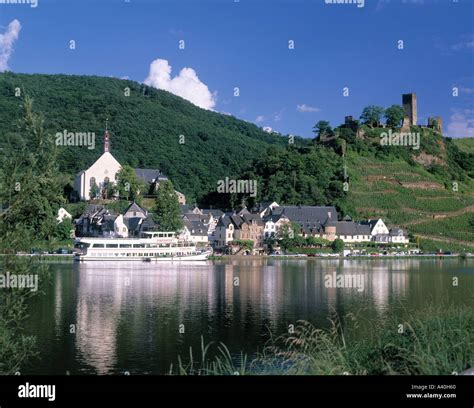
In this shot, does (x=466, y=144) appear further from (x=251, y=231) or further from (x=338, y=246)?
(x=251, y=231)

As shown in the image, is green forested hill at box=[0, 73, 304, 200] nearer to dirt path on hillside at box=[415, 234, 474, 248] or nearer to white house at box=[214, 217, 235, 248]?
white house at box=[214, 217, 235, 248]

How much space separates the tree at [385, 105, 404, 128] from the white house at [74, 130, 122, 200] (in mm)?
37987

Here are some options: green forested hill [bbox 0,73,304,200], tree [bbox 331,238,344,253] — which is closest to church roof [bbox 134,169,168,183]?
green forested hill [bbox 0,73,304,200]

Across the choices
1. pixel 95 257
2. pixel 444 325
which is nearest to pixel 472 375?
pixel 444 325

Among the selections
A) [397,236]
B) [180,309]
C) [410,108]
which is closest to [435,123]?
[410,108]

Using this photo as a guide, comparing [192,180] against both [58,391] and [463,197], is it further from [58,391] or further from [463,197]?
[58,391]

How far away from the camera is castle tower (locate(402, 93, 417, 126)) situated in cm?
8646

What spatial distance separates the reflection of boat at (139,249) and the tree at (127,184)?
1016 centimetres

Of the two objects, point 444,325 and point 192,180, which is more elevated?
point 192,180

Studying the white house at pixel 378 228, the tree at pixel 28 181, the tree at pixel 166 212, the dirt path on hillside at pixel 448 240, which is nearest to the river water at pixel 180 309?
the tree at pixel 28 181

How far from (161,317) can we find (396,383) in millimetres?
15362

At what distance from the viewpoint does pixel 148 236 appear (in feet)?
177

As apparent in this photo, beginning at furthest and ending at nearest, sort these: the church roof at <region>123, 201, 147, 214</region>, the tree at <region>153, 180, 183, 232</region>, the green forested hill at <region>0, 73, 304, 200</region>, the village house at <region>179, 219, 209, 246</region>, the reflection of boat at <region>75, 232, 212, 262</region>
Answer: the green forested hill at <region>0, 73, 304, 200</region> → the village house at <region>179, 219, 209, 246</region> → the church roof at <region>123, 201, 147, 214</region> → the tree at <region>153, 180, 183, 232</region> → the reflection of boat at <region>75, 232, 212, 262</region>

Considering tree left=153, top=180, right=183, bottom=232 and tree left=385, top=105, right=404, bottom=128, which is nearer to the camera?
tree left=153, top=180, right=183, bottom=232
